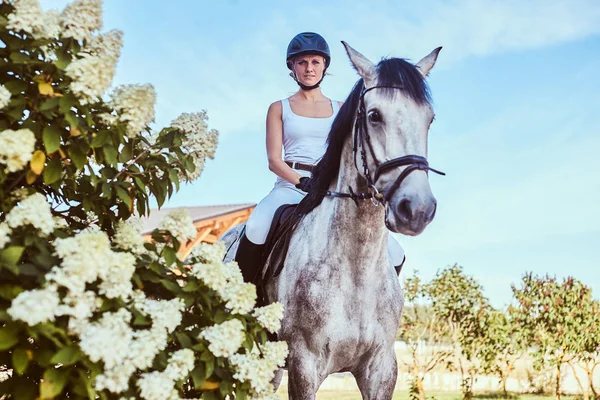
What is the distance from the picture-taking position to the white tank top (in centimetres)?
479

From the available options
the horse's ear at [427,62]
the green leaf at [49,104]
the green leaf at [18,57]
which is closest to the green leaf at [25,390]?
the green leaf at [49,104]

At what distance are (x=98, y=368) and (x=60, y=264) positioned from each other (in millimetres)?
490

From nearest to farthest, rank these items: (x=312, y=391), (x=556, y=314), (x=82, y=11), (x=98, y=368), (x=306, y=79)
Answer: (x=98, y=368) < (x=82, y=11) < (x=312, y=391) < (x=306, y=79) < (x=556, y=314)

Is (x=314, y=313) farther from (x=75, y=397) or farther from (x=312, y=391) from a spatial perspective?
(x=75, y=397)

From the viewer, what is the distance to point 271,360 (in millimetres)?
3273

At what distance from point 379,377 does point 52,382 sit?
2.19 metres

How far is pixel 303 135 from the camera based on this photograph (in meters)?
4.80

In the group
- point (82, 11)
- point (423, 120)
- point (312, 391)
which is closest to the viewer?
point (82, 11)

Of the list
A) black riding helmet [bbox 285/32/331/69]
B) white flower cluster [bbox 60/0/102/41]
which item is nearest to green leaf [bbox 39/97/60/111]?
white flower cluster [bbox 60/0/102/41]

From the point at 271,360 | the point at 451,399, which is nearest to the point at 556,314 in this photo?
the point at 451,399

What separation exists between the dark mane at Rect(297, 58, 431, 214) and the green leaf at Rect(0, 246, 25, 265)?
2075 millimetres

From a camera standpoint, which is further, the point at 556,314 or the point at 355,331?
the point at 556,314

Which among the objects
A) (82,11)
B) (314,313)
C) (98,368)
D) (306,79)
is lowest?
(98,368)

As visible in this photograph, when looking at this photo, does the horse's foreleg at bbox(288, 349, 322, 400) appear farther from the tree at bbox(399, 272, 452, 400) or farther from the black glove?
the tree at bbox(399, 272, 452, 400)
